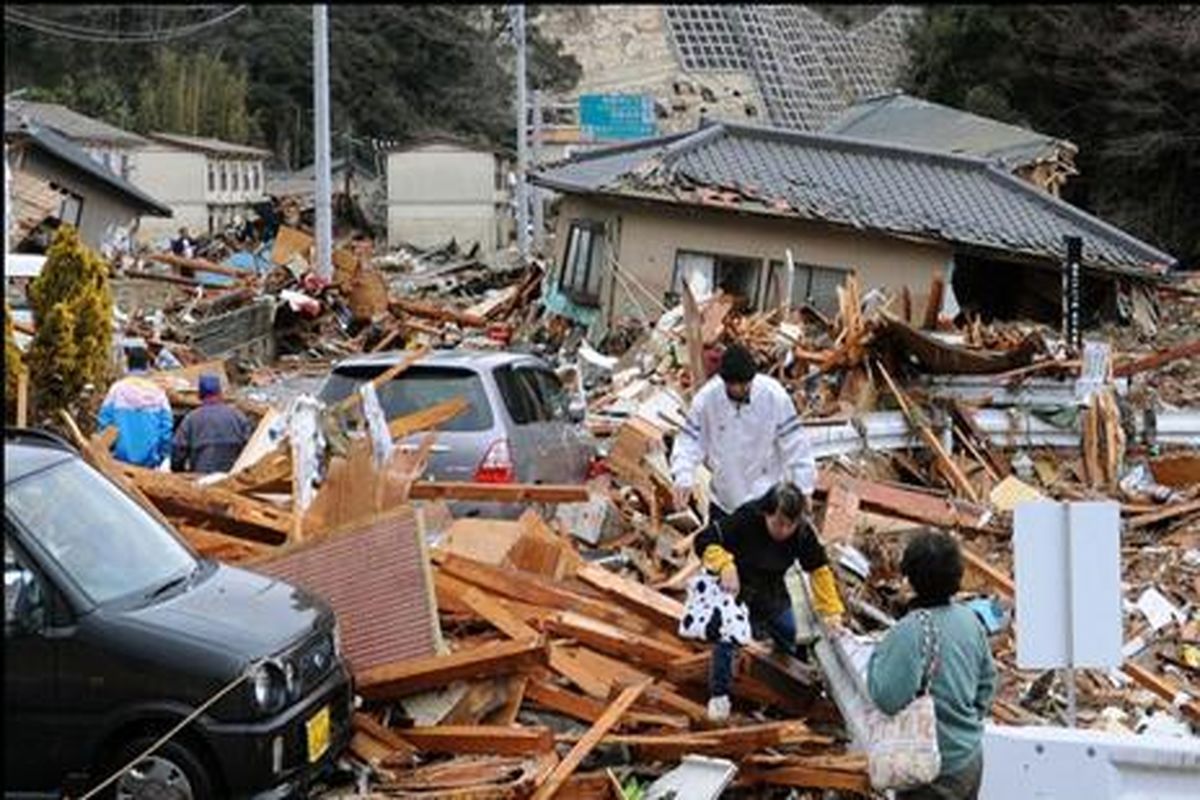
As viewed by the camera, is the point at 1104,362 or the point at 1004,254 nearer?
the point at 1104,362

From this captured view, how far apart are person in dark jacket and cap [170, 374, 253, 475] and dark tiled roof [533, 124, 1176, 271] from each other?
11.7m

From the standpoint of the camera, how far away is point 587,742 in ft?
23.0

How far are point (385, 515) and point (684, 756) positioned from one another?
202 centimetres

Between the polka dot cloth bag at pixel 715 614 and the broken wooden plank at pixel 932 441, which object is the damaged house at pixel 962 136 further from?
the polka dot cloth bag at pixel 715 614

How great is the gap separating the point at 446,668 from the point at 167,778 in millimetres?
1542

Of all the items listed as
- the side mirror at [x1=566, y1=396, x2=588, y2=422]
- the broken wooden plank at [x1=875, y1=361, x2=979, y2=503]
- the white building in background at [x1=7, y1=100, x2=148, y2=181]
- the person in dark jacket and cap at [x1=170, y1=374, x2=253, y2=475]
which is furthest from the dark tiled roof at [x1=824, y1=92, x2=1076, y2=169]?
the white building in background at [x1=7, y1=100, x2=148, y2=181]

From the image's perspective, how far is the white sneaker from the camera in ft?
23.7

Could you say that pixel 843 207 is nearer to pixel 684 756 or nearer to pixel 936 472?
pixel 936 472

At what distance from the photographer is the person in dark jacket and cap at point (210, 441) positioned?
1122cm

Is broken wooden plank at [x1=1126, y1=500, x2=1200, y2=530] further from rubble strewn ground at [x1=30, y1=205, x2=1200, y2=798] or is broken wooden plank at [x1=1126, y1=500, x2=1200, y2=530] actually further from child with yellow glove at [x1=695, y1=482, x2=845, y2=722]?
child with yellow glove at [x1=695, y1=482, x2=845, y2=722]

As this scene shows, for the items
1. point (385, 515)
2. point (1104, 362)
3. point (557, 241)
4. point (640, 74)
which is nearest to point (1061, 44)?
point (557, 241)

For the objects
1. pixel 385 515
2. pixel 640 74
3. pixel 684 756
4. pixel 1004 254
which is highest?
pixel 640 74

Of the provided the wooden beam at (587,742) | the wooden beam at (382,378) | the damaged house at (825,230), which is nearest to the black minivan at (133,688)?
the wooden beam at (587,742)

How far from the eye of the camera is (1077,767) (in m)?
6.39
